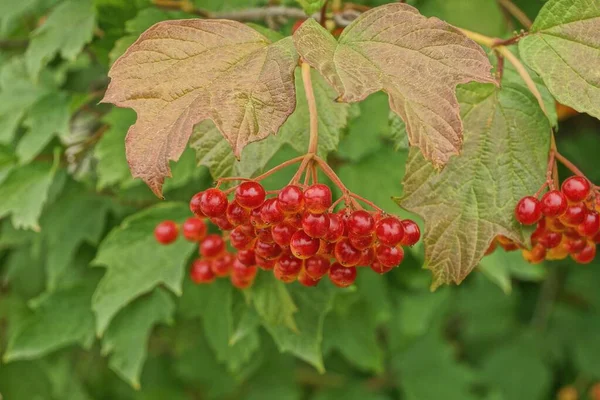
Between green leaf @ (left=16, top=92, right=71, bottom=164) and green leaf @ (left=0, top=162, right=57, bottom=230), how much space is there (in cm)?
5

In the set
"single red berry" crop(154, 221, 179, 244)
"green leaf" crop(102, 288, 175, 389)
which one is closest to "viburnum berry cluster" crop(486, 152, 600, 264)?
"single red berry" crop(154, 221, 179, 244)

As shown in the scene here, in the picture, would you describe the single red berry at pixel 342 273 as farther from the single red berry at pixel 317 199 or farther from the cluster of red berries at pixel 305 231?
the single red berry at pixel 317 199

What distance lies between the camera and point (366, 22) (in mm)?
1133

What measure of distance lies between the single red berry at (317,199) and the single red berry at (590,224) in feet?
1.47

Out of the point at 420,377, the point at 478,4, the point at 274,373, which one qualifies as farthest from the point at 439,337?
the point at 478,4

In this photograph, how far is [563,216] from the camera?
3.80 feet

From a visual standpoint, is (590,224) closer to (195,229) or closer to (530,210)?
(530,210)

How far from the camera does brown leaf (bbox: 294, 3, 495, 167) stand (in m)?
1.01

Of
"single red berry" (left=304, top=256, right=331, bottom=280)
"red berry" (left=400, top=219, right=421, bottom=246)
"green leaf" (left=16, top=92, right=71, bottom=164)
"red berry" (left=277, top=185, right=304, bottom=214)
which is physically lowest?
"green leaf" (left=16, top=92, right=71, bottom=164)

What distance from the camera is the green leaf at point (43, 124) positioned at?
1854 mm

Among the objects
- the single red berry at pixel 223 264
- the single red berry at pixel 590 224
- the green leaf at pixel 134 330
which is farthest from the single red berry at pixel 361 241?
the green leaf at pixel 134 330

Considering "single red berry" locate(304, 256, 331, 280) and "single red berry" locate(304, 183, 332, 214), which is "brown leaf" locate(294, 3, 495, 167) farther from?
"single red berry" locate(304, 256, 331, 280)

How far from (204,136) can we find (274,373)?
5.27ft

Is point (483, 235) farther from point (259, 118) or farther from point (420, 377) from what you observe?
point (420, 377)
